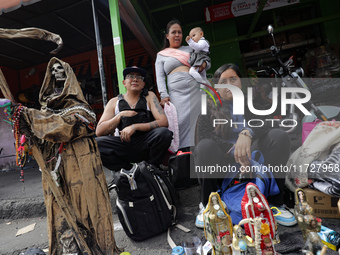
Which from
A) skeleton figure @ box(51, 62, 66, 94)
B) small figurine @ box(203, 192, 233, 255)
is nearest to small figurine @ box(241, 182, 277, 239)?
small figurine @ box(203, 192, 233, 255)

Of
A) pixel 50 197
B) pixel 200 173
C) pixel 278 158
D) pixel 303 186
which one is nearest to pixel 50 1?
pixel 50 197

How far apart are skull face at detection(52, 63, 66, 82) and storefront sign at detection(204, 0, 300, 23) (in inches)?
205

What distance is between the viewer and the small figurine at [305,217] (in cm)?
124

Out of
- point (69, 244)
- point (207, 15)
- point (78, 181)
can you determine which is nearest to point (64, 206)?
point (78, 181)

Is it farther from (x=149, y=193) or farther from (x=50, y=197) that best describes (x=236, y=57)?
(x=50, y=197)

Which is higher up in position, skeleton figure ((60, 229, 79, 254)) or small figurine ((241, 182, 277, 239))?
small figurine ((241, 182, 277, 239))

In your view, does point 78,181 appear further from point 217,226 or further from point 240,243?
point 240,243

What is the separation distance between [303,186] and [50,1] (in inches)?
195

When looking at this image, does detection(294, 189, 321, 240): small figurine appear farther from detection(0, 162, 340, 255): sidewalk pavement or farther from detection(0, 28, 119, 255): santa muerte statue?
detection(0, 28, 119, 255): santa muerte statue

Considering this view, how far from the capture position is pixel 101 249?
1.53 m

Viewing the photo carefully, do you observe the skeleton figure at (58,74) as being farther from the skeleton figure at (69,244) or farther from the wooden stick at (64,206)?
the skeleton figure at (69,244)

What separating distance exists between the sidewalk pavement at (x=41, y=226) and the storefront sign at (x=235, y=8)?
5.29 m

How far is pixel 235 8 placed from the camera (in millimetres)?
5605

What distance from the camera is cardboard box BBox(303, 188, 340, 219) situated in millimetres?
1671
